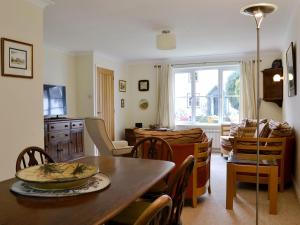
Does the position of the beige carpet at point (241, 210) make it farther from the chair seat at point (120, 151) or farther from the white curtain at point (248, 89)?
the white curtain at point (248, 89)

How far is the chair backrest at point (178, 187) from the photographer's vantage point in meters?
1.46

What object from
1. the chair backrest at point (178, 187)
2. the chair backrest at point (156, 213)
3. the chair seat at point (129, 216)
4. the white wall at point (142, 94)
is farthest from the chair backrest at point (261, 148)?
the white wall at point (142, 94)

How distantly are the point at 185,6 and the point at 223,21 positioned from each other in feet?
2.95

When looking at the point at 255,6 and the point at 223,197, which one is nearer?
the point at 255,6

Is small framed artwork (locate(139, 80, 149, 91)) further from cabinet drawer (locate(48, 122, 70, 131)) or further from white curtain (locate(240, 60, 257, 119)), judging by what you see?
cabinet drawer (locate(48, 122, 70, 131))

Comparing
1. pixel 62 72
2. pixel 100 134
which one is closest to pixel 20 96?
pixel 100 134

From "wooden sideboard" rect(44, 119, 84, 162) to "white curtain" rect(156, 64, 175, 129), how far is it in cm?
244

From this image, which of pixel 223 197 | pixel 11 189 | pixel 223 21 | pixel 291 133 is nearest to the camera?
A: pixel 11 189

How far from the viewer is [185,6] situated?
3521 mm

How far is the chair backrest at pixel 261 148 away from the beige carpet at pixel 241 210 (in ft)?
1.67

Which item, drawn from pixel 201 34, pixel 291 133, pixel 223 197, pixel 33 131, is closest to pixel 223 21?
pixel 201 34

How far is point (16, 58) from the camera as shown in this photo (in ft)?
9.81

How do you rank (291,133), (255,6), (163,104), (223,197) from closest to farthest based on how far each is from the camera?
(255,6) → (223,197) → (291,133) → (163,104)

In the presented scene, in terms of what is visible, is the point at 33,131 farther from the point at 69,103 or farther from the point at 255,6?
the point at 69,103
